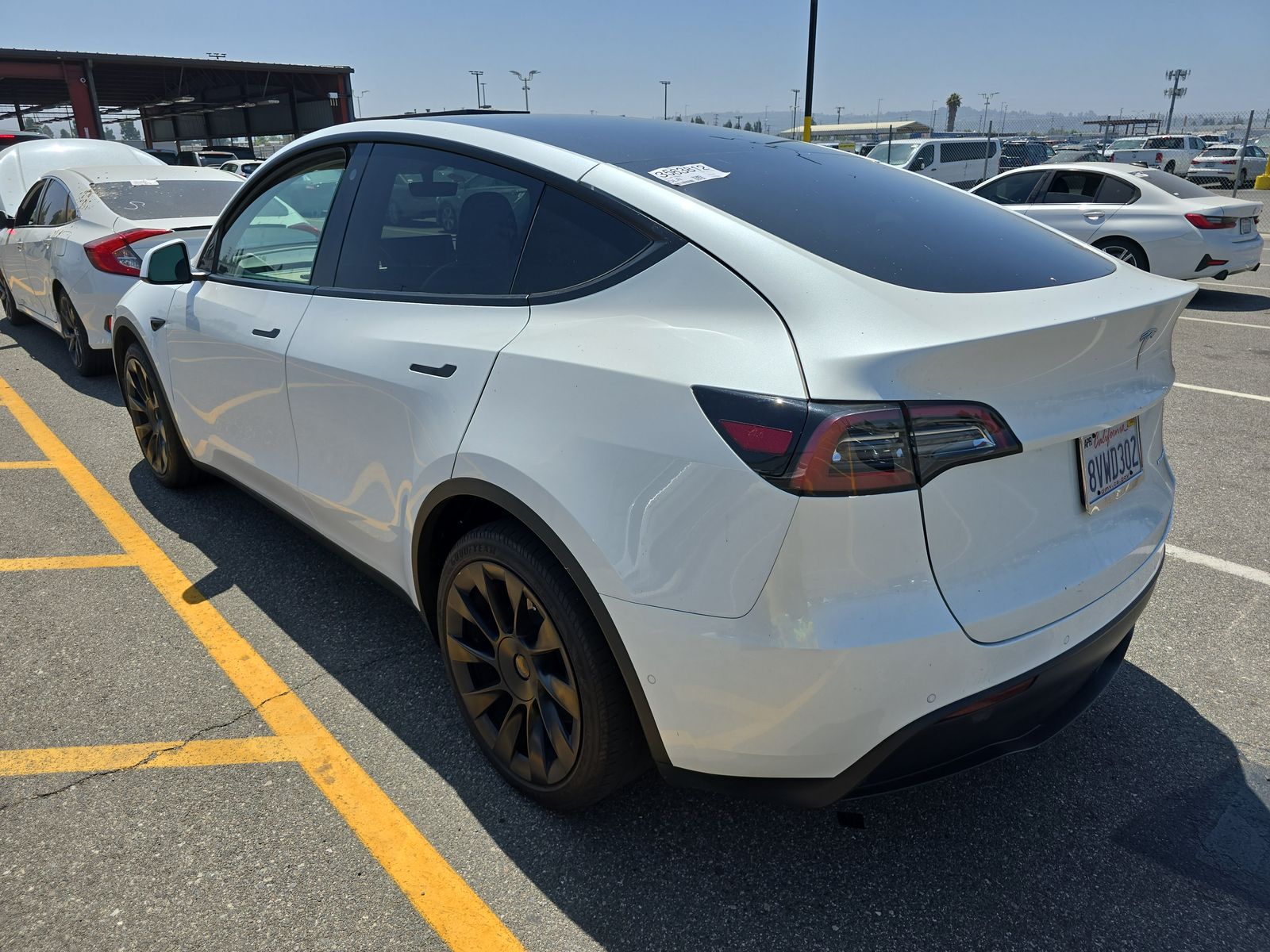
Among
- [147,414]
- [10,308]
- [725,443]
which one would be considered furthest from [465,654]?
[10,308]

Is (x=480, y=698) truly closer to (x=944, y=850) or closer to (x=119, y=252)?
(x=944, y=850)

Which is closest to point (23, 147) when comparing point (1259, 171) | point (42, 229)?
point (42, 229)

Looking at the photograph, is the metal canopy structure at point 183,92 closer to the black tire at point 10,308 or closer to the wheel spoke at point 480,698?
the black tire at point 10,308

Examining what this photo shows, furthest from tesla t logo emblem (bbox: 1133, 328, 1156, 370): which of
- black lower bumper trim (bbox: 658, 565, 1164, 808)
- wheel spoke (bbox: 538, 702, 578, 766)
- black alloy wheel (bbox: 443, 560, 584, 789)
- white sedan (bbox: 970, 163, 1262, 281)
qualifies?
white sedan (bbox: 970, 163, 1262, 281)

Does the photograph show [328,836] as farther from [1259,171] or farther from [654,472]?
[1259,171]

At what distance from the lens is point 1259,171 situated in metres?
28.2

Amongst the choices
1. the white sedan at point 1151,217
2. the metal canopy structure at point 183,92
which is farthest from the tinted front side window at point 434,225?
the metal canopy structure at point 183,92

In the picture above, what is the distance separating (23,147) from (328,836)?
1338cm

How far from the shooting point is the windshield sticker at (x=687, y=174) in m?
2.20

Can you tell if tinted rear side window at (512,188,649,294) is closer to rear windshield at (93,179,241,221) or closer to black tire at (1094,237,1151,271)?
rear windshield at (93,179,241,221)

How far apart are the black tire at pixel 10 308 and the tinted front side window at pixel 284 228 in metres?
6.94

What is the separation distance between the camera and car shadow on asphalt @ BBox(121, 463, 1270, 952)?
6.61ft

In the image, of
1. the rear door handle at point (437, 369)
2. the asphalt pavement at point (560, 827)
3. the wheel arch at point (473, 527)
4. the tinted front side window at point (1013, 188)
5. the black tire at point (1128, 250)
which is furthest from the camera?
the tinted front side window at point (1013, 188)

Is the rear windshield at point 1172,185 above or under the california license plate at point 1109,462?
above
